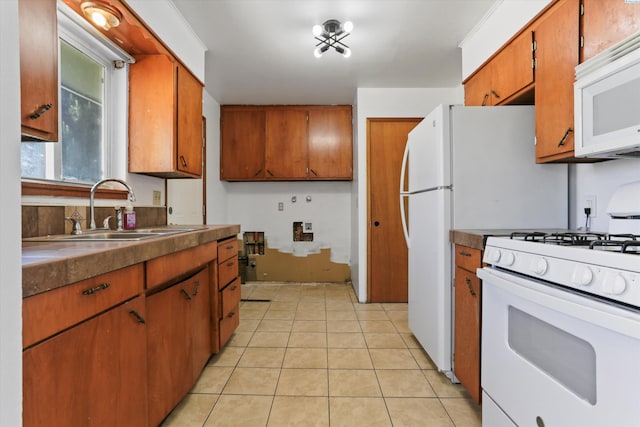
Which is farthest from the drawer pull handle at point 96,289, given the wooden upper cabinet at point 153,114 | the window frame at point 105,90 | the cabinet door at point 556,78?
the cabinet door at point 556,78

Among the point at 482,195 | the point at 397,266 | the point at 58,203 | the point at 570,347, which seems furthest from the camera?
the point at 397,266

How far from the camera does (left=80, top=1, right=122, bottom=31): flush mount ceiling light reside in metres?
1.61

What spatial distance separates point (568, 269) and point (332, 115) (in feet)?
11.7

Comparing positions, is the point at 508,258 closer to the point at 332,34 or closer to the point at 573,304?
the point at 573,304

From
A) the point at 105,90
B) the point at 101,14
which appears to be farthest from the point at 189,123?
the point at 101,14

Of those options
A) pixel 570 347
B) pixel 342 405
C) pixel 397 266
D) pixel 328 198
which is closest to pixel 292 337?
pixel 342 405

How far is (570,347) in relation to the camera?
2.97ft

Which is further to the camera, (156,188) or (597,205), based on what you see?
(156,188)

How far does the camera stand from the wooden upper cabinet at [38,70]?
1120 mm

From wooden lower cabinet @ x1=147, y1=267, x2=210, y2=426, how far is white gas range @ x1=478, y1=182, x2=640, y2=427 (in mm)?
1371

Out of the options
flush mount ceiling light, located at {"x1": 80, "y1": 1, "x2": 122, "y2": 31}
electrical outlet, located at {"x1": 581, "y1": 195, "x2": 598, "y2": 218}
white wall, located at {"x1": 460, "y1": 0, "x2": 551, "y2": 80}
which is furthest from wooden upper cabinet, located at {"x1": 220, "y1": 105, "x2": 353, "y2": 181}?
electrical outlet, located at {"x1": 581, "y1": 195, "x2": 598, "y2": 218}

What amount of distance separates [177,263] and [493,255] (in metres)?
1.40

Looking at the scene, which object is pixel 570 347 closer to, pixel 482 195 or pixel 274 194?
pixel 482 195

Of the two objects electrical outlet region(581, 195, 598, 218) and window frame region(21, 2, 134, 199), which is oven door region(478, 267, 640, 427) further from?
window frame region(21, 2, 134, 199)
